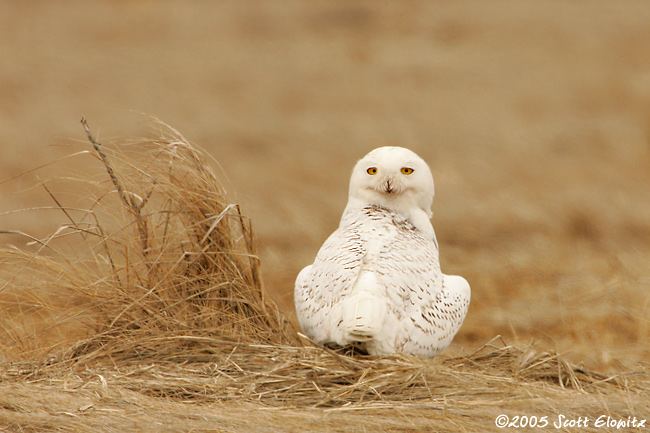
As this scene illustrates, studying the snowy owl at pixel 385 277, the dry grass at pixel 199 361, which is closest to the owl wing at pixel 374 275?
the snowy owl at pixel 385 277

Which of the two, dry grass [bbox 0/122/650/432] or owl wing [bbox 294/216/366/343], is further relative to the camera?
owl wing [bbox 294/216/366/343]

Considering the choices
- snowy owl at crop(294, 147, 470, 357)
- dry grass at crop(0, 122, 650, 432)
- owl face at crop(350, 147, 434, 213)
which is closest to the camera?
dry grass at crop(0, 122, 650, 432)

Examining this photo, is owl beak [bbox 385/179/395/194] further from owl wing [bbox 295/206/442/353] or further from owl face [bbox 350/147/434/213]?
owl wing [bbox 295/206/442/353]

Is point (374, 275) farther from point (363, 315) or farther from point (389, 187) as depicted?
point (389, 187)

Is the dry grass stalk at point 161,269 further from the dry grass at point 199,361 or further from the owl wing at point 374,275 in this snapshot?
the owl wing at point 374,275

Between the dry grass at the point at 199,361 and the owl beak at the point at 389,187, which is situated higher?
the owl beak at the point at 389,187

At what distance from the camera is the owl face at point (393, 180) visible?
12.2 ft

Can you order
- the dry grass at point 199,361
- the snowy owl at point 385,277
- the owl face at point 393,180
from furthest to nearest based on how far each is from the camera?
the owl face at point 393,180, the snowy owl at point 385,277, the dry grass at point 199,361

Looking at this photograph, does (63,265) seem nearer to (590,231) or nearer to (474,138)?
(590,231)

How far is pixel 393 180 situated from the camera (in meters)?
3.73

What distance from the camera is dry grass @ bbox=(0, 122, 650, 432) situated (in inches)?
119

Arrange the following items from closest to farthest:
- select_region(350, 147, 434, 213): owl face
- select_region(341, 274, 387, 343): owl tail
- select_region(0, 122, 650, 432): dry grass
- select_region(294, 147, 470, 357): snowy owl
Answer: select_region(0, 122, 650, 432): dry grass, select_region(341, 274, 387, 343): owl tail, select_region(294, 147, 470, 357): snowy owl, select_region(350, 147, 434, 213): owl face

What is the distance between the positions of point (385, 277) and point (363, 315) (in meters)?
0.24

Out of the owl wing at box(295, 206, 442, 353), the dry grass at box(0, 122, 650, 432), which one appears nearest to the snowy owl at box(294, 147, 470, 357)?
the owl wing at box(295, 206, 442, 353)
